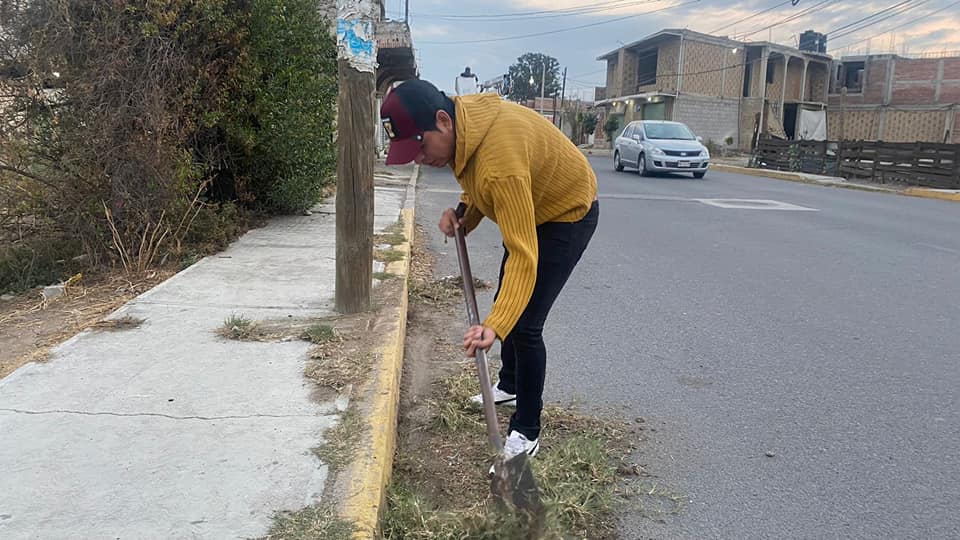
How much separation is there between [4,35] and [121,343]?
2877 millimetres

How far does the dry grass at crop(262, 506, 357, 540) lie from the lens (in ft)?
6.99

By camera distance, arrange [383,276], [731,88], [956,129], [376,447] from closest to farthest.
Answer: [376,447]
[383,276]
[956,129]
[731,88]

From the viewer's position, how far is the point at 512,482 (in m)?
2.44

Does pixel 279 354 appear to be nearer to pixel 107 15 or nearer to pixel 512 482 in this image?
pixel 512 482

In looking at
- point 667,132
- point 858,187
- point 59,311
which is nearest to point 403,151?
point 59,311

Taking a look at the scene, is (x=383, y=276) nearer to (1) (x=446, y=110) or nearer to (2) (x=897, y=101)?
(1) (x=446, y=110)

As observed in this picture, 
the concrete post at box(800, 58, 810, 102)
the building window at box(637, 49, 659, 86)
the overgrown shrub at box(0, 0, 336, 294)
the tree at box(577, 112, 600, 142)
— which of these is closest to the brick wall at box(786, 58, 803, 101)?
the concrete post at box(800, 58, 810, 102)

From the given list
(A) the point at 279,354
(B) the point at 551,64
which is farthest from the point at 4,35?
(B) the point at 551,64

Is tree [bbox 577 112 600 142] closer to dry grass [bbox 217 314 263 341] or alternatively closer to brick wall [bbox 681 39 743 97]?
Result: brick wall [bbox 681 39 743 97]

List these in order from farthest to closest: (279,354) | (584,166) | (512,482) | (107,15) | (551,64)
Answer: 1. (551,64)
2. (107,15)
3. (279,354)
4. (584,166)
5. (512,482)

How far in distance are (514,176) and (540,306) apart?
68 centimetres

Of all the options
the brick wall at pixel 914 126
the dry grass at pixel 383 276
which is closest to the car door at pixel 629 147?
the dry grass at pixel 383 276

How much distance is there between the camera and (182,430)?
2799 mm

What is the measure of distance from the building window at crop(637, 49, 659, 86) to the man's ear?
43343 millimetres
